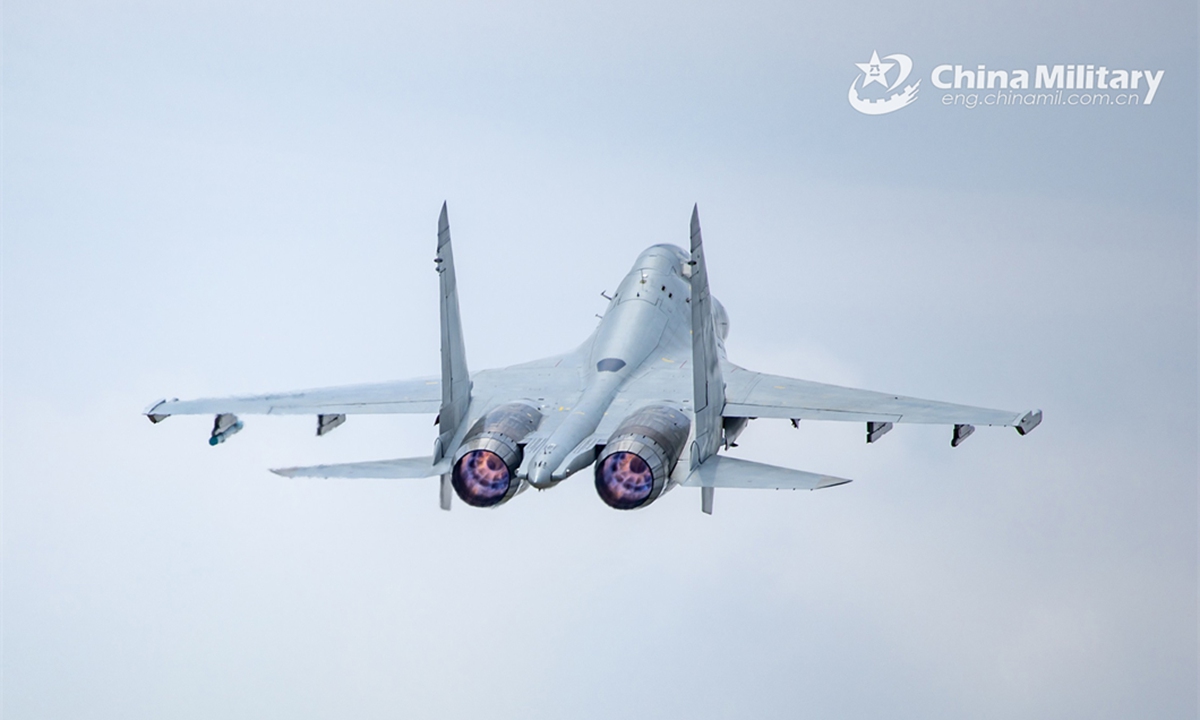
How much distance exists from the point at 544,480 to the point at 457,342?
3.41 metres

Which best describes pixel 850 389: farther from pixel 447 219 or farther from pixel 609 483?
pixel 447 219

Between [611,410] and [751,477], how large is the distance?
4175 mm

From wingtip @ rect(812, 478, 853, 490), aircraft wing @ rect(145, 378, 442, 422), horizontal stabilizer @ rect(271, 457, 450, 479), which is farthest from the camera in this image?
aircraft wing @ rect(145, 378, 442, 422)

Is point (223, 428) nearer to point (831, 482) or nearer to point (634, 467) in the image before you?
point (634, 467)

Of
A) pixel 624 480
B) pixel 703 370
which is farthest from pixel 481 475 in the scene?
pixel 703 370

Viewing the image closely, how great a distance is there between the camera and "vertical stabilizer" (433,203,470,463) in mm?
31812

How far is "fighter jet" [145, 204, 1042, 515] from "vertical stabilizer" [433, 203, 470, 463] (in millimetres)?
29

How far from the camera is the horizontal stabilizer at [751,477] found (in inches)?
1209

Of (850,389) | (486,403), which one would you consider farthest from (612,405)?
(850,389)

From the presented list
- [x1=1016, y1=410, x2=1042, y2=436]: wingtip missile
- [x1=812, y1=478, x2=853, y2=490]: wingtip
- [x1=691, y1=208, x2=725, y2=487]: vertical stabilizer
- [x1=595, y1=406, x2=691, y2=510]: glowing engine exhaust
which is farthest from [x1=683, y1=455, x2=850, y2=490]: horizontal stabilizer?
[x1=1016, y1=410, x2=1042, y2=436]: wingtip missile

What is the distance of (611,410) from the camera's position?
34.7 meters

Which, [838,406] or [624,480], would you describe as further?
[838,406]

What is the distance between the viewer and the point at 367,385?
3688 cm

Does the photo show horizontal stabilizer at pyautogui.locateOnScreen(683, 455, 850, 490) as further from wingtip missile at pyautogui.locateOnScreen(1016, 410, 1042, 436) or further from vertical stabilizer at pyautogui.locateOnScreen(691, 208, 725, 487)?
wingtip missile at pyautogui.locateOnScreen(1016, 410, 1042, 436)
